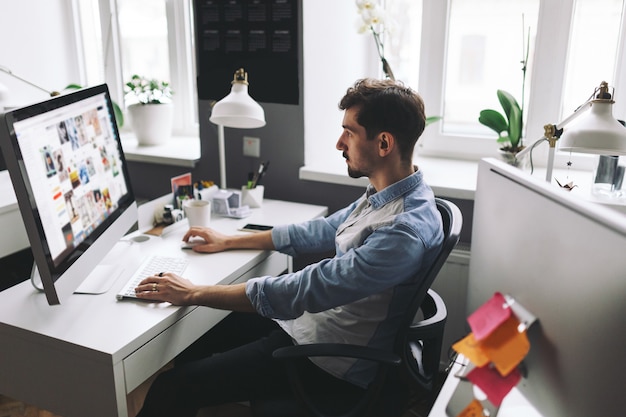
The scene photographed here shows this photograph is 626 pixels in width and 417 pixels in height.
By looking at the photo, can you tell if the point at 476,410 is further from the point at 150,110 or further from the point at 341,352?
the point at 150,110

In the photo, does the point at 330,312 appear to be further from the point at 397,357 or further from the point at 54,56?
the point at 54,56

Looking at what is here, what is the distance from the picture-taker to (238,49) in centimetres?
229

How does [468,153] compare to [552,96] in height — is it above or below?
below

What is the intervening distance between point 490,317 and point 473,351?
5 cm

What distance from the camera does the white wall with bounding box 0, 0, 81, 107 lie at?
9.09 feet

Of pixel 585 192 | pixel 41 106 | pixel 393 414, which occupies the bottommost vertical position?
pixel 393 414

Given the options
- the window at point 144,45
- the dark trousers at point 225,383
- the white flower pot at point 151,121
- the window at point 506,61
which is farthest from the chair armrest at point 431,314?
the window at point 144,45

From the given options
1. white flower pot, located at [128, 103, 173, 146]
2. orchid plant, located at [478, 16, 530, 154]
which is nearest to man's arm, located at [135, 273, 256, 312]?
orchid plant, located at [478, 16, 530, 154]

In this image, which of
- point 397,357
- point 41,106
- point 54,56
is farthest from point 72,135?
point 54,56

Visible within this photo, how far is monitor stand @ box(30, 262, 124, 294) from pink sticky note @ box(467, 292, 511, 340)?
1.02 metres

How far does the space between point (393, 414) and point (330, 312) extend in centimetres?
29

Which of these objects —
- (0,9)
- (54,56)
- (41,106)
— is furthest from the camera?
(54,56)

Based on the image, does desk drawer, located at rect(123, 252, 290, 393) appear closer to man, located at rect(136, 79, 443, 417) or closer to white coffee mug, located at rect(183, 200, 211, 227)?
man, located at rect(136, 79, 443, 417)

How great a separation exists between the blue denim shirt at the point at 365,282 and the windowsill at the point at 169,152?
1317mm
